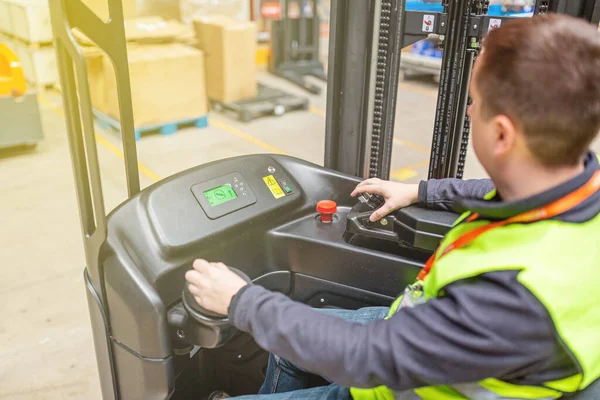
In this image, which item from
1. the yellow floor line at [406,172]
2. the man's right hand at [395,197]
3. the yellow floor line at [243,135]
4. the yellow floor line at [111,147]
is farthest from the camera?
the yellow floor line at [243,135]

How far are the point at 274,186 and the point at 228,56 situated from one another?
3.63m

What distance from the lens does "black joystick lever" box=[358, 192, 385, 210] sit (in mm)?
1481

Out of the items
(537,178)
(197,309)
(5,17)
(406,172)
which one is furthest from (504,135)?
(5,17)

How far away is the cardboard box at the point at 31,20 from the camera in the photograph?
16.4 feet

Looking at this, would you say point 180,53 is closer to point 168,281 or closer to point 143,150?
point 143,150

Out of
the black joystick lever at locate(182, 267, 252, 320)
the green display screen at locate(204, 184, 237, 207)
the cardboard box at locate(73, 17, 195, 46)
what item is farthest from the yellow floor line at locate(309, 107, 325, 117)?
the black joystick lever at locate(182, 267, 252, 320)

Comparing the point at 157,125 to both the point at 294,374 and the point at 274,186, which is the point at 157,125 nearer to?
the point at 274,186

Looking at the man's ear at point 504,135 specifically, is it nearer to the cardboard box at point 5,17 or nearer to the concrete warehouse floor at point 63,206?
the concrete warehouse floor at point 63,206

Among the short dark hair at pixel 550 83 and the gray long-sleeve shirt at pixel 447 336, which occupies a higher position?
the short dark hair at pixel 550 83

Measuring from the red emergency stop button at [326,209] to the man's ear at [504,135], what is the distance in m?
0.71

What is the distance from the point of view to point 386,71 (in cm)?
166

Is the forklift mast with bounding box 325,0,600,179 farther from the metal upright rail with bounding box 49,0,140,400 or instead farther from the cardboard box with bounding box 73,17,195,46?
the cardboard box with bounding box 73,17,195,46

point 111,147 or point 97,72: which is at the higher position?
point 97,72

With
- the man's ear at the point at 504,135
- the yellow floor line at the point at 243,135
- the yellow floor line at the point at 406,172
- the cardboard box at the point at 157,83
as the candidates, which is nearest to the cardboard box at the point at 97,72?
the cardboard box at the point at 157,83
